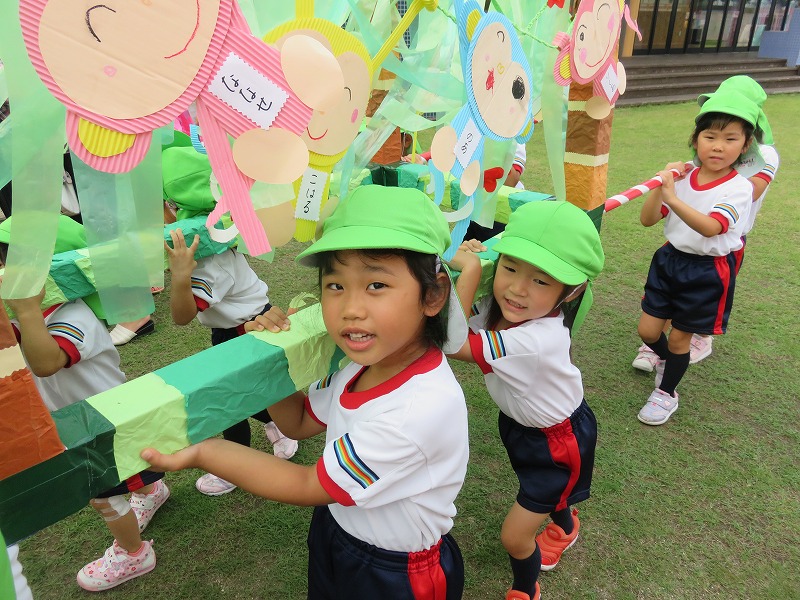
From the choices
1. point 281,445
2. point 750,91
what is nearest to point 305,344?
point 281,445

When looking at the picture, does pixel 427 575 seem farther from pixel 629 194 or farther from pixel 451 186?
pixel 629 194

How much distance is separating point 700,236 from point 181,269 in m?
2.23

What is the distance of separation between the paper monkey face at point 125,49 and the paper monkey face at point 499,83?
666 mm

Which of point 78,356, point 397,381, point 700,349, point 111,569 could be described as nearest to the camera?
point 397,381

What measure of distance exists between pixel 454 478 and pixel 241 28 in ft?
2.87

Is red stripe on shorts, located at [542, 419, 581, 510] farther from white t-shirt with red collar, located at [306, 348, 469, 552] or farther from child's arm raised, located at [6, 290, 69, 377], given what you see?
child's arm raised, located at [6, 290, 69, 377]

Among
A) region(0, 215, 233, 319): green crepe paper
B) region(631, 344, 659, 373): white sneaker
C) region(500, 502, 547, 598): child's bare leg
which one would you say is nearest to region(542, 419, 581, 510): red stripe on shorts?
region(500, 502, 547, 598): child's bare leg

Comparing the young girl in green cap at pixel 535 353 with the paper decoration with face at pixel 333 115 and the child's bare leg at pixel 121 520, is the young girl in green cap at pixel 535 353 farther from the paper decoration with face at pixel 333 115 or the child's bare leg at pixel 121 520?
the child's bare leg at pixel 121 520

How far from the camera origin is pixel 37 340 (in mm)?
1319

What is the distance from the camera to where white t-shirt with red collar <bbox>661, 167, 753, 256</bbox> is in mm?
2504

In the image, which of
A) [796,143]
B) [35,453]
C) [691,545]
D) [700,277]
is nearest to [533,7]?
[35,453]

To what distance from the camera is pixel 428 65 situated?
1312 mm

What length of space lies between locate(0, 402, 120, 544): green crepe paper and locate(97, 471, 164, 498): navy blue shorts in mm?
461

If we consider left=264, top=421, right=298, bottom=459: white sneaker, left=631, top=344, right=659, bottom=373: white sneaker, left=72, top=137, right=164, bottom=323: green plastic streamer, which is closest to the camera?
left=72, top=137, right=164, bottom=323: green plastic streamer
